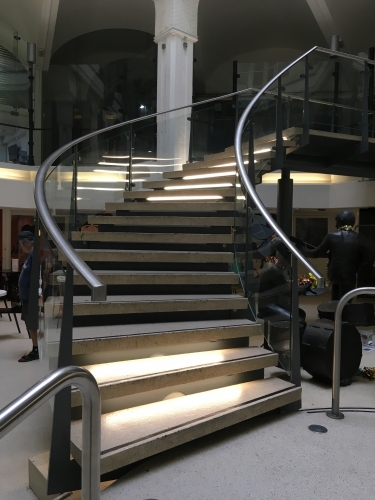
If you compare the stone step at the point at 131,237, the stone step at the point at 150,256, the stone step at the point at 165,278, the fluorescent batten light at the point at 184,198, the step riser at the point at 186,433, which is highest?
the fluorescent batten light at the point at 184,198

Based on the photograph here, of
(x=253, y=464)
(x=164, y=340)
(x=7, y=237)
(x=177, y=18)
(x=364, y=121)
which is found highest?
(x=177, y=18)

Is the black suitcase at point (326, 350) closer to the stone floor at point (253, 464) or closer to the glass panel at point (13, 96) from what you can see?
the stone floor at point (253, 464)

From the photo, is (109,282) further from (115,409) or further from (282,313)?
(282,313)

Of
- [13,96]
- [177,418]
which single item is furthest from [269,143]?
[13,96]

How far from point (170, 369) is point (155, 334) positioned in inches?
10.0

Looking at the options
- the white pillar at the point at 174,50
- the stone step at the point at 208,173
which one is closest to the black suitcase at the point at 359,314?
the stone step at the point at 208,173

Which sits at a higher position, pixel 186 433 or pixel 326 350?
pixel 326 350

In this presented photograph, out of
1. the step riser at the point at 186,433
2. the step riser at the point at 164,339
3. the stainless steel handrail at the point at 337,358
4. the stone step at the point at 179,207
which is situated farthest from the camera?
the stone step at the point at 179,207

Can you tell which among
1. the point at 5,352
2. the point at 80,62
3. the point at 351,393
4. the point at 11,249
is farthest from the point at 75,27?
the point at 351,393

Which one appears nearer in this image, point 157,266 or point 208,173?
point 157,266

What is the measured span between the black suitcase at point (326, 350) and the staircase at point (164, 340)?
70 centimetres

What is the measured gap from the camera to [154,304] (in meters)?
3.16

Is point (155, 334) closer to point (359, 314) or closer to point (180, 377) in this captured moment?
point (180, 377)

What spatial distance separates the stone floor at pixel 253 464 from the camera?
205 cm
